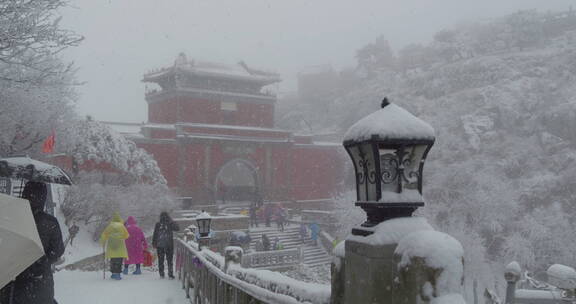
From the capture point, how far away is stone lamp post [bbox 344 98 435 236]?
1.99 meters

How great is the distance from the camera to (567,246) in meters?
21.8

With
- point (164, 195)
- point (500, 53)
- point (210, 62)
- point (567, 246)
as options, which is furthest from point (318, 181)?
point (500, 53)

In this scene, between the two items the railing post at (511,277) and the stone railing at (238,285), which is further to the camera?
the railing post at (511,277)

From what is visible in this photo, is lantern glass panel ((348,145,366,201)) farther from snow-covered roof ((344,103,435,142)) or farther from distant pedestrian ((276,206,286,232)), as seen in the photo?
distant pedestrian ((276,206,286,232))

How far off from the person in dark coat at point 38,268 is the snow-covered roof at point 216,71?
25535 mm

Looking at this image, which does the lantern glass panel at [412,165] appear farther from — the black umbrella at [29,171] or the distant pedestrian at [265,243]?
the distant pedestrian at [265,243]

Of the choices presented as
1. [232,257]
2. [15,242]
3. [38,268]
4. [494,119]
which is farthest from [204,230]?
[494,119]

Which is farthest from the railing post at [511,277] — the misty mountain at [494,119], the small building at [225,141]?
the small building at [225,141]

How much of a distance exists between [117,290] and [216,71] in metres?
23.3

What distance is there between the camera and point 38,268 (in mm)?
3801

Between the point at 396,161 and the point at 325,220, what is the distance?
24.3 m

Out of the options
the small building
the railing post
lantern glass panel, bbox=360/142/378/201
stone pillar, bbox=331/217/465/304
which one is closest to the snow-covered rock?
stone pillar, bbox=331/217/465/304

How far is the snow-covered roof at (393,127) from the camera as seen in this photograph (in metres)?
1.97

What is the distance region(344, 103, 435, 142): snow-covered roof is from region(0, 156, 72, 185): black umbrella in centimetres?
Result: 544
